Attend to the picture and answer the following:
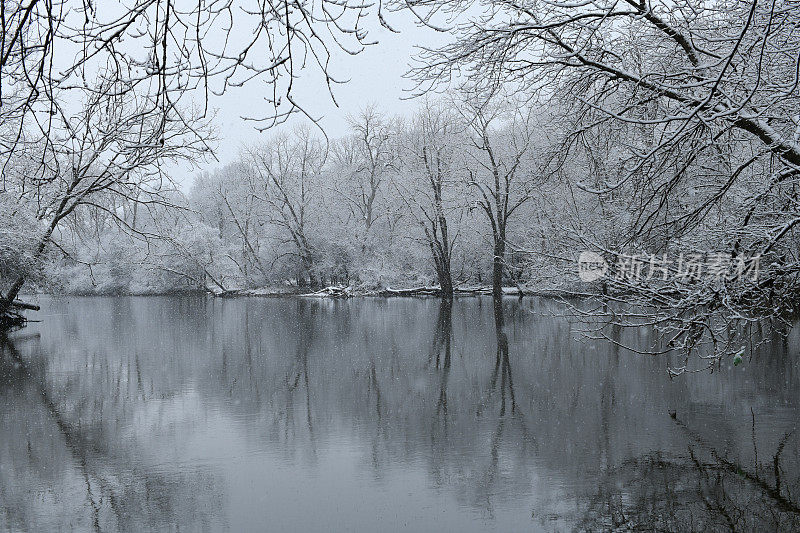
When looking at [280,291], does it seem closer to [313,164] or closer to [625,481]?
[313,164]

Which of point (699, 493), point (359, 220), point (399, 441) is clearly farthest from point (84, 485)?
point (359, 220)

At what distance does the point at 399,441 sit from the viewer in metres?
7.43

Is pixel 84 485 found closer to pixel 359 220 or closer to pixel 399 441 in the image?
pixel 399 441

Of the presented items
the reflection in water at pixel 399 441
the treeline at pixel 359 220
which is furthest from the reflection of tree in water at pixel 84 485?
the treeline at pixel 359 220

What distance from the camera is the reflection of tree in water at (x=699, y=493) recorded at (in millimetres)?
5016

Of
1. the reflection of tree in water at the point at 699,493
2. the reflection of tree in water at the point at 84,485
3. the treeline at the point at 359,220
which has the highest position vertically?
the treeline at the point at 359,220

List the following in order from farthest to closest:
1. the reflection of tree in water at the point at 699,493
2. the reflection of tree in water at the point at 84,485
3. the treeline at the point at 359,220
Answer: the treeline at the point at 359,220 → the reflection of tree in water at the point at 84,485 → the reflection of tree in water at the point at 699,493

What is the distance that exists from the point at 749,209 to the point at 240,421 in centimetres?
591

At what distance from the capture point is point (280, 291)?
43500 millimetres

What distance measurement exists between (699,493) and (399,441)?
9.84ft

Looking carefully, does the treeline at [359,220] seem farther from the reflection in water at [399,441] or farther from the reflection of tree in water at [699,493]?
the reflection of tree in water at [699,493]

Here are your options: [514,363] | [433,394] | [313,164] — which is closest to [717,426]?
[433,394]

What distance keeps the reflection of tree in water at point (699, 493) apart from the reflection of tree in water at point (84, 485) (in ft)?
9.98

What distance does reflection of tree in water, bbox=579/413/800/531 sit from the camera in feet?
16.5
